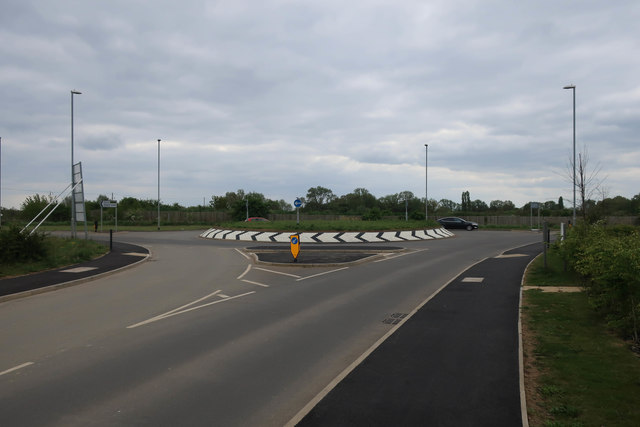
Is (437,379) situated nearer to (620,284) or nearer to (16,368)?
(620,284)

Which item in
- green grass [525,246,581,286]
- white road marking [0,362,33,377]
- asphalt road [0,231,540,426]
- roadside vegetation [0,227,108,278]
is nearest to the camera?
asphalt road [0,231,540,426]

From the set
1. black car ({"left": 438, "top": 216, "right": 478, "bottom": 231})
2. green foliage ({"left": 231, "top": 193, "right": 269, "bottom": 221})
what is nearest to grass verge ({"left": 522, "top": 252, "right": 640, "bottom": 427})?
black car ({"left": 438, "top": 216, "right": 478, "bottom": 231})

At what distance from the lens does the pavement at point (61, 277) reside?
11938 millimetres

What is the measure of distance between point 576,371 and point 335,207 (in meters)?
100

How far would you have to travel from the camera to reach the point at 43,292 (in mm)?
12172

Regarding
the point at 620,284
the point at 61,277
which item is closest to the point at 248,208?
the point at 61,277

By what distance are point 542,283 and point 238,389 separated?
10784 mm

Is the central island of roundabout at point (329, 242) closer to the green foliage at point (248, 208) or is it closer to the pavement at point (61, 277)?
the pavement at point (61, 277)

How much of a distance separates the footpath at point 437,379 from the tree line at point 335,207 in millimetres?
16441

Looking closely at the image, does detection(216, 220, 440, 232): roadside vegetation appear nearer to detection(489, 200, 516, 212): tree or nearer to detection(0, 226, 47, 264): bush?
detection(0, 226, 47, 264): bush

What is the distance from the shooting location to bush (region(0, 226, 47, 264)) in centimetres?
1584

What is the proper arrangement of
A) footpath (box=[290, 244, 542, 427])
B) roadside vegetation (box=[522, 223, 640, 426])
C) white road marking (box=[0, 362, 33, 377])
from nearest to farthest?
footpath (box=[290, 244, 542, 427]), roadside vegetation (box=[522, 223, 640, 426]), white road marking (box=[0, 362, 33, 377])

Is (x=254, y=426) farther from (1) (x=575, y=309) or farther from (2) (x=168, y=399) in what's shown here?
(1) (x=575, y=309)

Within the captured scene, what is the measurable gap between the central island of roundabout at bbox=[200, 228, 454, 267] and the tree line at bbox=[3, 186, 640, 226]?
10.7 metres
